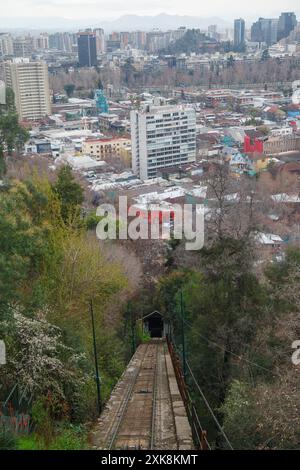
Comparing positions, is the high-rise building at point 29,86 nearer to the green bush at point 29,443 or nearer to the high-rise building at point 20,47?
the high-rise building at point 20,47

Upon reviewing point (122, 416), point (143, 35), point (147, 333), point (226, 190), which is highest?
point (143, 35)

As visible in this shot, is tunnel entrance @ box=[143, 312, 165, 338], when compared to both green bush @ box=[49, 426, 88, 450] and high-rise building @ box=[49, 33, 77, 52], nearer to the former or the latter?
green bush @ box=[49, 426, 88, 450]

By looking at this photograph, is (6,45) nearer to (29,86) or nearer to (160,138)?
(29,86)

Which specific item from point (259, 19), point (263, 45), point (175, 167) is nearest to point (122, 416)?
point (175, 167)

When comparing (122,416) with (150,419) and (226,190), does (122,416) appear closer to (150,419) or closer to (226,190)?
(150,419)

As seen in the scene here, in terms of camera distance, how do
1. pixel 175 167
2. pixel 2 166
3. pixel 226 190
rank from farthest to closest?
pixel 175 167 < pixel 2 166 < pixel 226 190

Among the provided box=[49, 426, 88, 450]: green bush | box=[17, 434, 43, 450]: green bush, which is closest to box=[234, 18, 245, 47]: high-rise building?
box=[49, 426, 88, 450]: green bush

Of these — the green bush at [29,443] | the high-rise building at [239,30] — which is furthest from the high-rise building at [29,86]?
the high-rise building at [239,30]
